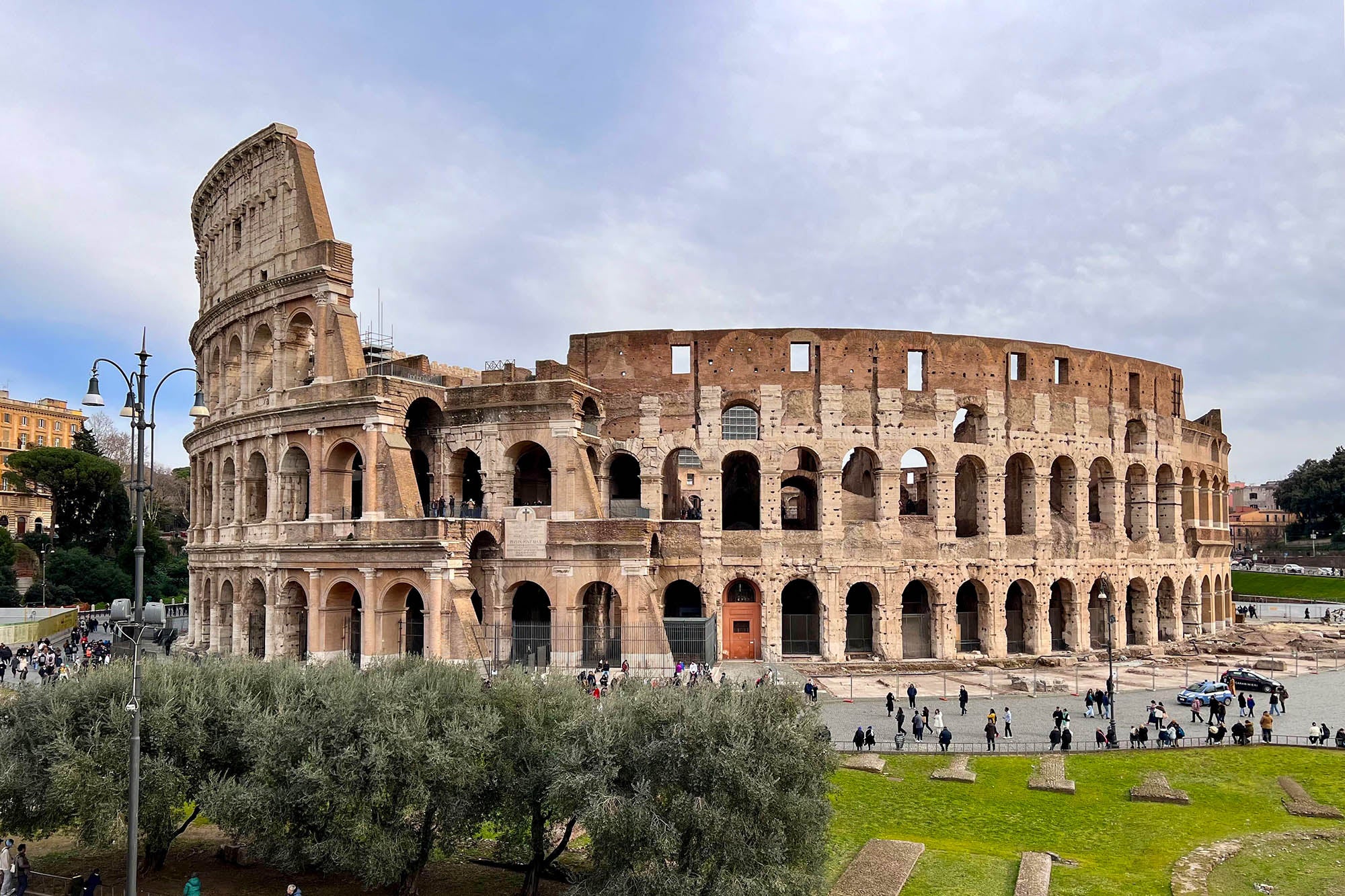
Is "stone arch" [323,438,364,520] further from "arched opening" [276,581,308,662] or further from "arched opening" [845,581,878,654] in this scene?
"arched opening" [845,581,878,654]

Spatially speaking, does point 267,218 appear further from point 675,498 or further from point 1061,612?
point 1061,612

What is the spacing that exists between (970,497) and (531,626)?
18.9m

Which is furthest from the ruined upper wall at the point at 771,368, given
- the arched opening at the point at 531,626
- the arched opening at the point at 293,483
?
the arched opening at the point at 293,483

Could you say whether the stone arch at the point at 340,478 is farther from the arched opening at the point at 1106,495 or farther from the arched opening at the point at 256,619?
the arched opening at the point at 1106,495

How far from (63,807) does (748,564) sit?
23.3 meters

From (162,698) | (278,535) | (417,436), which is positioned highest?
(417,436)

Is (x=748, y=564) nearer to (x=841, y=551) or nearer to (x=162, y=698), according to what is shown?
(x=841, y=551)

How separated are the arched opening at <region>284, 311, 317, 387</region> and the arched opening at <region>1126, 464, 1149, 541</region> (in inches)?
1318

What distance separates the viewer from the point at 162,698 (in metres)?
14.3

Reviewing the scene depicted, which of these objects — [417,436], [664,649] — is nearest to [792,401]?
[664,649]

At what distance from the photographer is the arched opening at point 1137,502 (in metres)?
39.6

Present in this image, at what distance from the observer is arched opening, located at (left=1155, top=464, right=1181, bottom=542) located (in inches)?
1615

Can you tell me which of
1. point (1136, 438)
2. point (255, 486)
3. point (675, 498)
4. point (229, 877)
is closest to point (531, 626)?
point (675, 498)

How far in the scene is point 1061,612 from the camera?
38.1 metres
